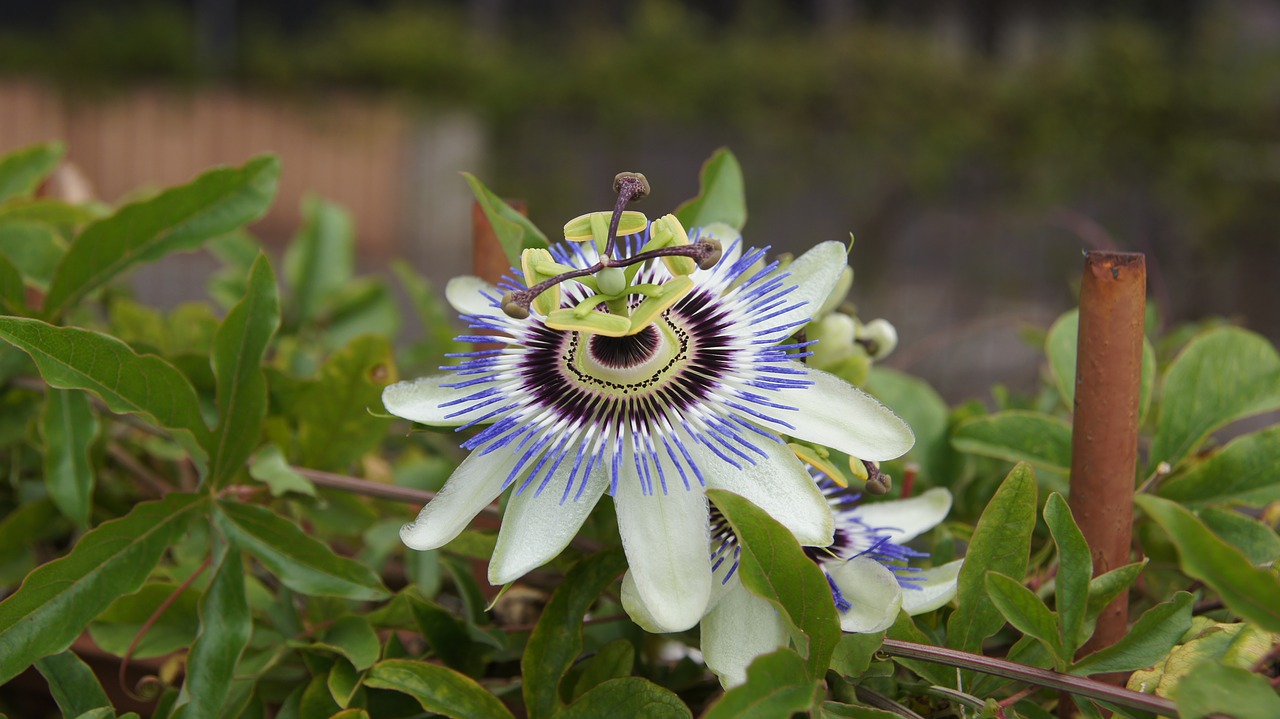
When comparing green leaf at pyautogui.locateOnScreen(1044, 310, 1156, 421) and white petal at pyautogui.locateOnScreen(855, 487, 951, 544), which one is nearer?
white petal at pyautogui.locateOnScreen(855, 487, 951, 544)

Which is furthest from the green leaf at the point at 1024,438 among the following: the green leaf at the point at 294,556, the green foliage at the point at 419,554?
the green leaf at the point at 294,556

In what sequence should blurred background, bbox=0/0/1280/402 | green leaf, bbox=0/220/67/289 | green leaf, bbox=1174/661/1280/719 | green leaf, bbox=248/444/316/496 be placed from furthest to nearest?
blurred background, bbox=0/0/1280/402, green leaf, bbox=0/220/67/289, green leaf, bbox=248/444/316/496, green leaf, bbox=1174/661/1280/719

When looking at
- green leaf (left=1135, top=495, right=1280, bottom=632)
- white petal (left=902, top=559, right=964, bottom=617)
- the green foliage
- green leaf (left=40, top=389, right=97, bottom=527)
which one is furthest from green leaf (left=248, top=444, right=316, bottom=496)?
green leaf (left=1135, top=495, right=1280, bottom=632)

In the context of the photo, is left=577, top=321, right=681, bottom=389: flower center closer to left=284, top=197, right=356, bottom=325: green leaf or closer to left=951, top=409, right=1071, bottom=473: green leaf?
left=951, top=409, right=1071, bottom=473: green leaf

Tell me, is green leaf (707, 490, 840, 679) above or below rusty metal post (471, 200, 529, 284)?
below

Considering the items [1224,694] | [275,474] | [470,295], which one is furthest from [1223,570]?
[275,474]

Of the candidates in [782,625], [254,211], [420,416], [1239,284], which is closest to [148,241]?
[254,211]
